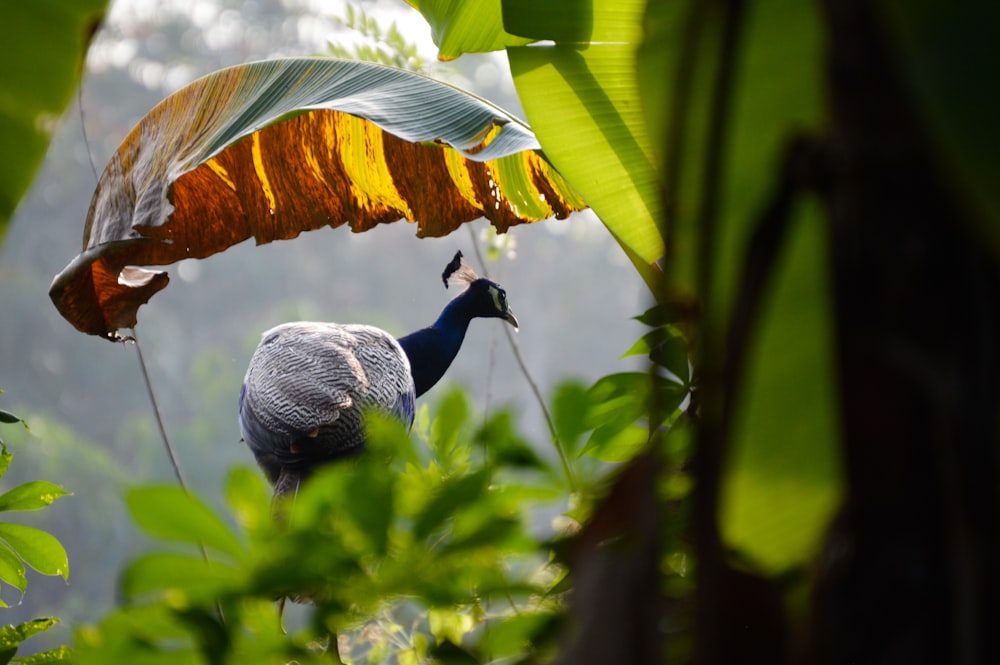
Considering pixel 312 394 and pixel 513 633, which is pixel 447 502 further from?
pixel 312 394

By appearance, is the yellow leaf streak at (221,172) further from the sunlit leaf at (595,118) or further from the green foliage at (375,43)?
the green foliage at (375,43)

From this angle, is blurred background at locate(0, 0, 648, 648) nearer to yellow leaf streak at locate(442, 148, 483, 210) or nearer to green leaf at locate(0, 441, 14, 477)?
yellow leaf streak at locate(442, 148, 483, 210)

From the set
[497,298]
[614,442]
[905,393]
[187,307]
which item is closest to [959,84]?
[905,393]

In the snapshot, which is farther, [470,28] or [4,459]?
[470,28]

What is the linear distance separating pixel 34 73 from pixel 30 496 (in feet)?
1.64

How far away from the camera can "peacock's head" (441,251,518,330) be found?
2143 millimetres

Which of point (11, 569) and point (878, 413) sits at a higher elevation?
point (878, 413)

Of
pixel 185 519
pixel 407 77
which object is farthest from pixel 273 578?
pixel 407 77

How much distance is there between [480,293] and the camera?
220 centimetres

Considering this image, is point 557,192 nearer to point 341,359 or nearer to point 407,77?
point 407,77

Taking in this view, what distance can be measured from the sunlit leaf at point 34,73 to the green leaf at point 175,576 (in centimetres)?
34

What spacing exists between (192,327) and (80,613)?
340cm

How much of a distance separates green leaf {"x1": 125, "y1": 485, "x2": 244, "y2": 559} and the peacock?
4.57 ft

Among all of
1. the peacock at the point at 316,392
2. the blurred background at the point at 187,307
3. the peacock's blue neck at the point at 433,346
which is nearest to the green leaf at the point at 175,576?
the peacock at the point at 316,392
